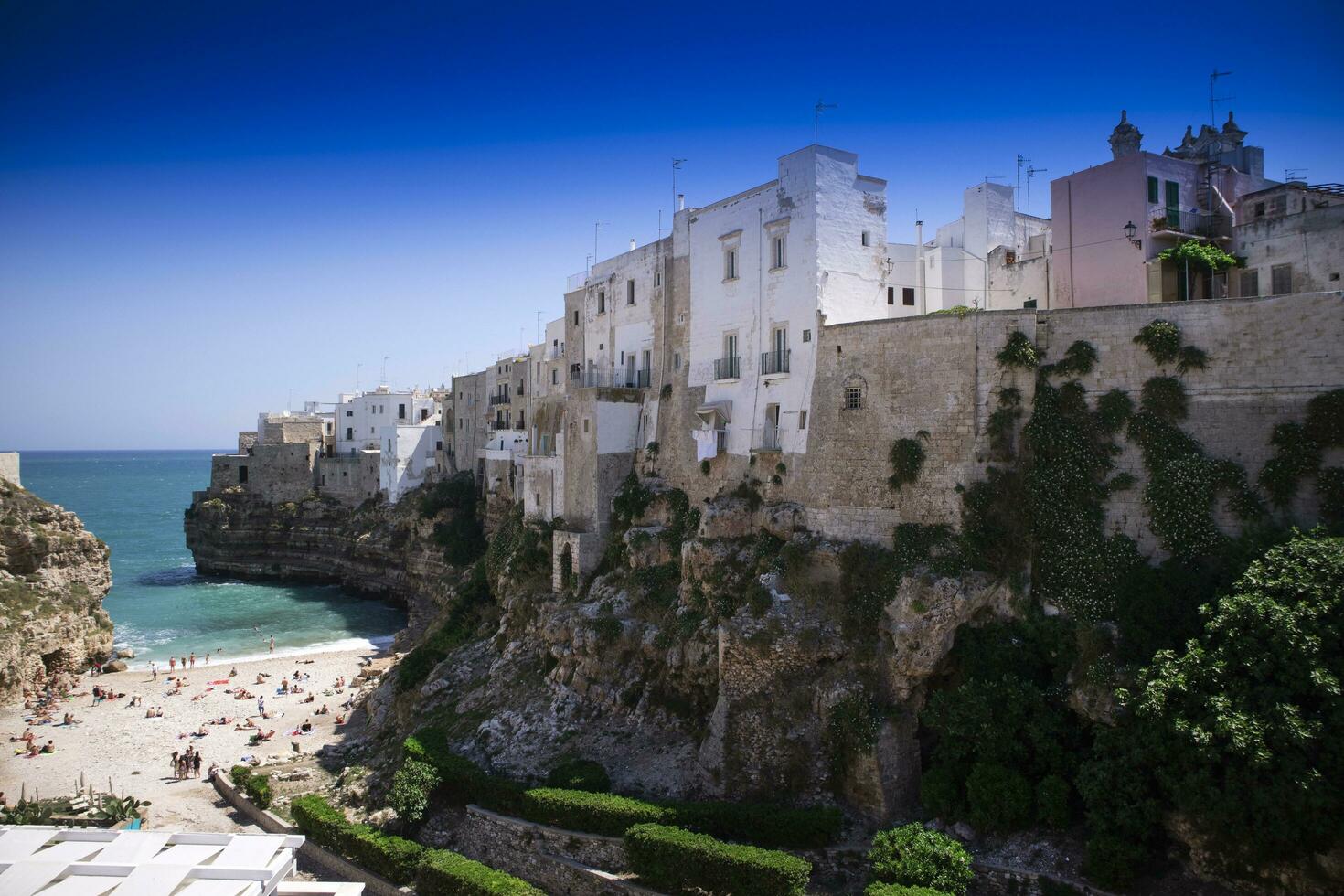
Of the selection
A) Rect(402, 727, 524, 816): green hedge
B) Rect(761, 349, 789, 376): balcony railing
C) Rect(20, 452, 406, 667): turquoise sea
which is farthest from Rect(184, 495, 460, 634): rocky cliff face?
Rect(761, 349, 789, 376): balcony railing

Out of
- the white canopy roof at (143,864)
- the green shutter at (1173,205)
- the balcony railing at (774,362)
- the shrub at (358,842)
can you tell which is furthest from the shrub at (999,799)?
the green shutter at (1173,205)

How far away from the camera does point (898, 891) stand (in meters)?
17.4

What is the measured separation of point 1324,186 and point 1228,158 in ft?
12.4

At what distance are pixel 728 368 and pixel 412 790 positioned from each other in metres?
16.4

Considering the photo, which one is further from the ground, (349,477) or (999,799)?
(349,477)

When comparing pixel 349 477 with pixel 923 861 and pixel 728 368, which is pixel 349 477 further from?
pixel 923 861

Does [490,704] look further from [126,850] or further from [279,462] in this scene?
[279,462]

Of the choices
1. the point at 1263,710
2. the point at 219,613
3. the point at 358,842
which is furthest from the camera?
the point at 219,613

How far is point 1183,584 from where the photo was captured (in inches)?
787

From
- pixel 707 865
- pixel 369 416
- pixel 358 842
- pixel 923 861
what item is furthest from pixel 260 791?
pixel 369 416

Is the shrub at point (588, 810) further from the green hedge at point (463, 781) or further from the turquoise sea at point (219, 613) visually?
the turquoise sea at point (219, 613)

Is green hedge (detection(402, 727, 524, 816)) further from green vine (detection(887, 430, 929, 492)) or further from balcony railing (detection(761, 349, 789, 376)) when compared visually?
balcony railing (detection(761, 349, 789, 376))

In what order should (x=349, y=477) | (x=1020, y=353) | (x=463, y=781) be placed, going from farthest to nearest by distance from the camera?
1. (x=349, y=477)
2. (x=463, y=781)
3. (x=1020, y=353)

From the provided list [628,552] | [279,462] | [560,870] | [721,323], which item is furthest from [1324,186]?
[279,462]
